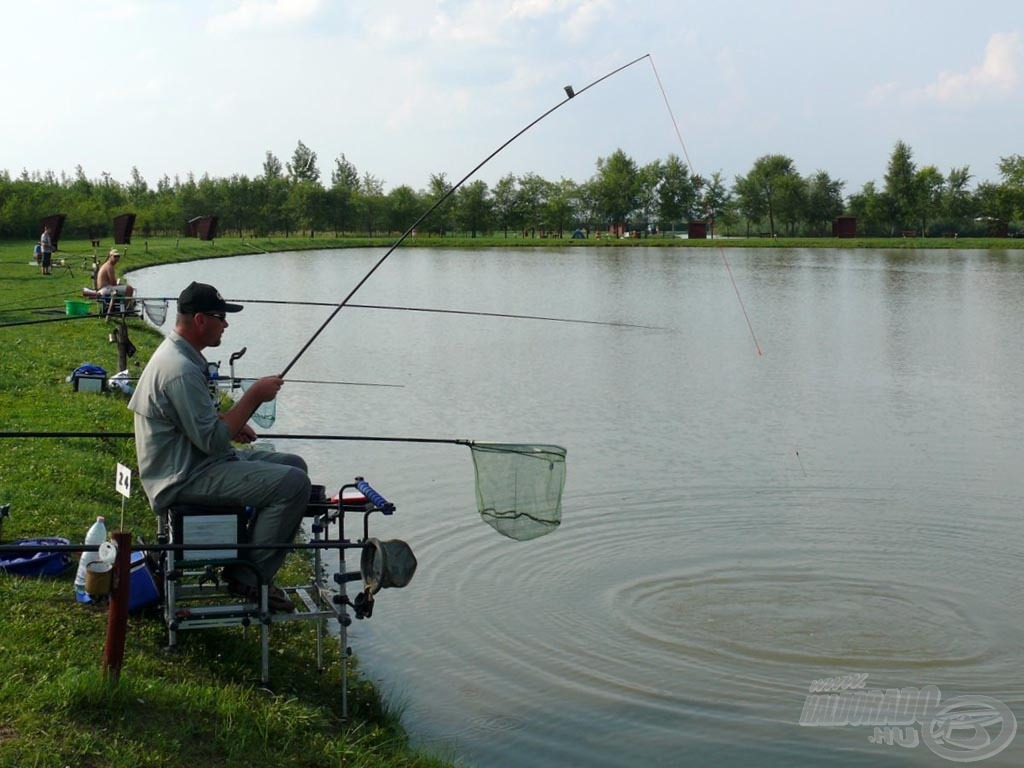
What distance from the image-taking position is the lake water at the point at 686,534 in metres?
5.90

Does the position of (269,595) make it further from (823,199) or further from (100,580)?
(823,199)

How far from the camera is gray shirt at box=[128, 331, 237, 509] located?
4719 mm

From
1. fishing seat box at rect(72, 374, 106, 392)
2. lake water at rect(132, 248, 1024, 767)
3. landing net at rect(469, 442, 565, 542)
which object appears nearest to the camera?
landing net at rect(469, 442, 565, 542)

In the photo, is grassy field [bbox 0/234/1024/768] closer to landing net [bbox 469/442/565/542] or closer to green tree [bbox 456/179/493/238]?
landing net [bbox 469/442/565/542]

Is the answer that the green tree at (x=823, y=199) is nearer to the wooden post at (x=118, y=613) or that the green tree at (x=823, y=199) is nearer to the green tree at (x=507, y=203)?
the green tree at (x=507, y=203)

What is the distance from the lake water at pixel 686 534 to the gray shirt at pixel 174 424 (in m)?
1.69

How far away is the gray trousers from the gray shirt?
0.21 feet

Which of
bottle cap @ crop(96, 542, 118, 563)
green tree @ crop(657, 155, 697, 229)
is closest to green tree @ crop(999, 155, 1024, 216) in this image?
green tree @ crop(657, 155, 697, 229)

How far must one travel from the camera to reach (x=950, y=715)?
19.5 ft

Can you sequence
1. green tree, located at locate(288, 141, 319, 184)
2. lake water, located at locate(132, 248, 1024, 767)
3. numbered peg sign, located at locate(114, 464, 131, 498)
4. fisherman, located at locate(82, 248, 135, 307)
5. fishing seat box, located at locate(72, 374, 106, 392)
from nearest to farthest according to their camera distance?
numbered peg sign, located at locate(114, 464, 131, 498) < lake water, located at locate(132, 248, 1024, 767) < fishing seat box, located at locate(72, 374, 106, 392) < fisherman, located at locate(82, 248, 135, 307) < green tree, located at locate(288, 141, 319, 184)

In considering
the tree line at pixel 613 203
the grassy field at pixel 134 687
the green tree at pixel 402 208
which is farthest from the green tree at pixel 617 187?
the grassy field at pixel 134 687

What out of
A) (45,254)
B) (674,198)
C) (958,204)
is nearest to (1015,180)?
(958,204)

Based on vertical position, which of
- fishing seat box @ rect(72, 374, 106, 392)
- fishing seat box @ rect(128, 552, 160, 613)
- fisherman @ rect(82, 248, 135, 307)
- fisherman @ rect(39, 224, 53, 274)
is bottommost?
fishing seat box @ rect(128, 552, 160, 613)

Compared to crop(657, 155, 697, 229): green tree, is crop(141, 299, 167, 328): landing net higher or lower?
lower
